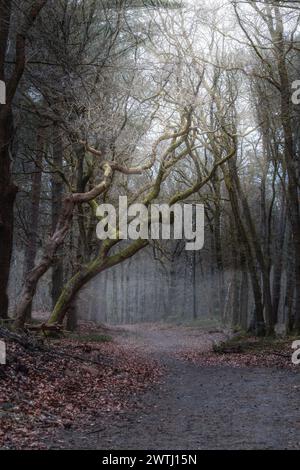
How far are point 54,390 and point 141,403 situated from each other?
1564 mm

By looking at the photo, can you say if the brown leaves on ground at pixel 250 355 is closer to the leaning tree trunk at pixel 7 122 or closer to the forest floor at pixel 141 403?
the forest floor at pixel 141 403

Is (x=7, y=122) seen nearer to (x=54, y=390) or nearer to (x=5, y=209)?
(x=5, y=209)

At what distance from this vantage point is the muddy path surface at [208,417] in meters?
6.70

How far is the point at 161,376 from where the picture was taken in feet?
44.4

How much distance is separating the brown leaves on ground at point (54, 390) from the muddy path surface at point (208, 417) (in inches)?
12.9

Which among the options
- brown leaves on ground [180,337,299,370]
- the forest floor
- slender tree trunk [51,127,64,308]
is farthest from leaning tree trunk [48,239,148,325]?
brown leaves on ground [180,337,299,370]

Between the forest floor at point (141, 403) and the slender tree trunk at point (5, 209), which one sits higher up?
the slender tree trunk at point (5, 209)

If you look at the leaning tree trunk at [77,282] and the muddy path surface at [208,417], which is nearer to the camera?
the muddy path surface at [208,417]

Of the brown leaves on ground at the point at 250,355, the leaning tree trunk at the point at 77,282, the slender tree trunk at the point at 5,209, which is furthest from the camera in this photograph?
the leaning tree trunk at the point at 77,282

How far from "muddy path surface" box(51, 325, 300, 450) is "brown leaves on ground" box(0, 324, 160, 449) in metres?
0.33

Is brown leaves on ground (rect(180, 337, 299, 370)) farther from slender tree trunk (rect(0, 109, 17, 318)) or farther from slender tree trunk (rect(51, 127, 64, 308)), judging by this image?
slender tree trunk (rect(0, 109, 17, 318))

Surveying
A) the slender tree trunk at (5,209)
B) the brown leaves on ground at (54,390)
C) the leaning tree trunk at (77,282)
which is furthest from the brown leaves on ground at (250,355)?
the slender tree trunk at (5,209)
